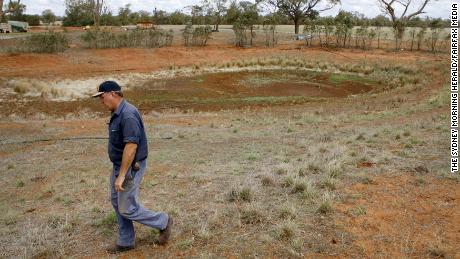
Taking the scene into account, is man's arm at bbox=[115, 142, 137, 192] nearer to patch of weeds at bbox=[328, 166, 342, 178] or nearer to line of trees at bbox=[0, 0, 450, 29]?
patch of weeds at bbox=[328, 166, 342, 178]

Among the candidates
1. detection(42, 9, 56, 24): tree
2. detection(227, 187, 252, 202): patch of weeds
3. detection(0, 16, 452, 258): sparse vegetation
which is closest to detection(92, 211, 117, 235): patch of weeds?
detection(0, 16, 452, 258): sparse vegetation

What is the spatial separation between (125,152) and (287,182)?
9.66 feet

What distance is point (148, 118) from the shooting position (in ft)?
51.2

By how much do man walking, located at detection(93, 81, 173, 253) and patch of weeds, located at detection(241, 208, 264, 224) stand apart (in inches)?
44.5

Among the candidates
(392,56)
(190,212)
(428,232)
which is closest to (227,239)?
(190,212)

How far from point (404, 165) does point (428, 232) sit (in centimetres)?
250

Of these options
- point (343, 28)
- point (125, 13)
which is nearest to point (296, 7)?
point (343, 28)

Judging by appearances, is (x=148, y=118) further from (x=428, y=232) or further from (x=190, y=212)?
(x=428, y=232)

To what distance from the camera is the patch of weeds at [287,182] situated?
20.9ft

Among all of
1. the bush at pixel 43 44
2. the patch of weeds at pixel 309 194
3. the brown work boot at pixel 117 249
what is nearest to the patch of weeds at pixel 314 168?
the patch of weeds at pixel 309 194

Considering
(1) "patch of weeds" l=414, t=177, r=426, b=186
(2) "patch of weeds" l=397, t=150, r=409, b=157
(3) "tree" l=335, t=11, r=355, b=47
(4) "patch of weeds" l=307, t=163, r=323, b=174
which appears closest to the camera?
(1) "patch of weeds" l=414, t=177, r=426, b=186

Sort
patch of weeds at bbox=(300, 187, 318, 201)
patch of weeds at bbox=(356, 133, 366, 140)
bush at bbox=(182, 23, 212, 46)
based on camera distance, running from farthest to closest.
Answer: bush at bbox=(182, 23, 212, 46) → patch of weeds at bbox=(356, 133, 366, 140) → patch of weeds at bbox=(300, 187, 318, 201)

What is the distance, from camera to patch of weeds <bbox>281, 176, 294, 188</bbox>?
636cm

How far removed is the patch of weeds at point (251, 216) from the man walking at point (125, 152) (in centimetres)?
113
